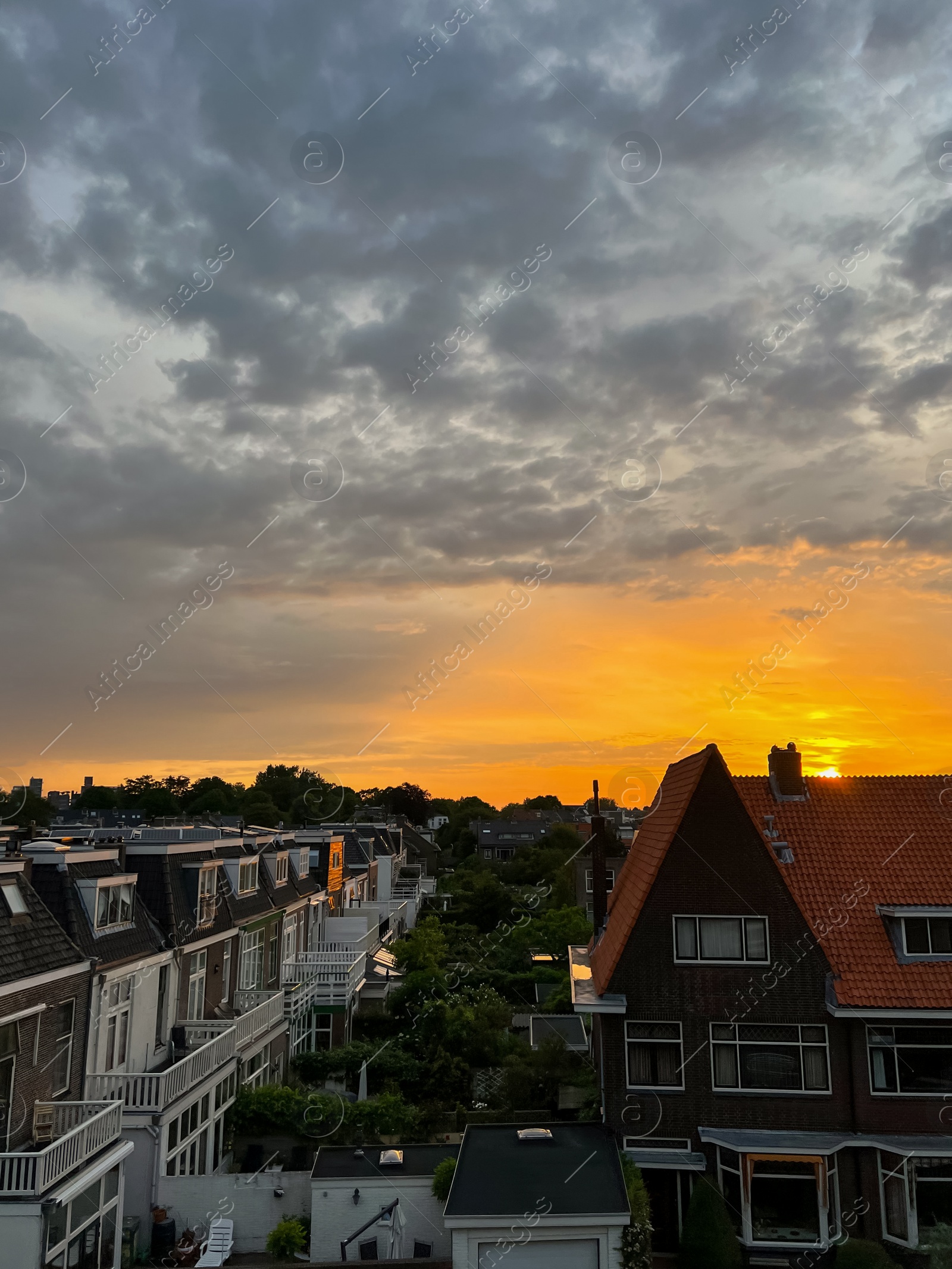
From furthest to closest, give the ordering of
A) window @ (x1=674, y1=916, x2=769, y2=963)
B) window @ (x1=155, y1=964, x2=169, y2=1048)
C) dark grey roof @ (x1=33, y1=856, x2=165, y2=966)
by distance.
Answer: window @ (x1=155, y1=964, x2=169, y2=1048)
window @ (x1=674, y1=916, x2=769, y2=963)
dark grey roof @ (x1=33, y1=856, x2=165, y2=966)

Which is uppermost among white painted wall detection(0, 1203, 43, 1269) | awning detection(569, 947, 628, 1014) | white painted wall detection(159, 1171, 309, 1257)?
awning detection(569, 947, 628, 1014)

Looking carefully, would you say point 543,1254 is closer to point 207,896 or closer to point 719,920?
point 719,920

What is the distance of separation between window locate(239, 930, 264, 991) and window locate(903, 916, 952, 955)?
2110 cm

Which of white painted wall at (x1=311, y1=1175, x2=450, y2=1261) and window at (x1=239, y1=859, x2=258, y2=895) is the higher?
window at (x1=239, y1=859, x2=258, y2=895)

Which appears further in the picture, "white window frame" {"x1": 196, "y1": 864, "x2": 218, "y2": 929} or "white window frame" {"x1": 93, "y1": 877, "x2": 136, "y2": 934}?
"white window frame" {"x1": 196, "y1": 864, "x2": 218, "y2": 929}

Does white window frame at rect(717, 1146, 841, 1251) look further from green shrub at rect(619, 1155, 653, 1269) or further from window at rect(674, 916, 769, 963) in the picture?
window at rect(674, 916, 769, 963)

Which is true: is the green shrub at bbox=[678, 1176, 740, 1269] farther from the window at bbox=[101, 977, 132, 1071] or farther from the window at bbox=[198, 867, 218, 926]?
the window at bbox=[198, 867, 218, 926]

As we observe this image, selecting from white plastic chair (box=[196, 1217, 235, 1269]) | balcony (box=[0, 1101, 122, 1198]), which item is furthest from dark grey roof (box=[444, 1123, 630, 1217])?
balcony (box=[0, 1101, 122, 1198])

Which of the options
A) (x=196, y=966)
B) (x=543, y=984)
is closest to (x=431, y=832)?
(x=543, y=984)

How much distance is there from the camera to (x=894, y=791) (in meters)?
24.2

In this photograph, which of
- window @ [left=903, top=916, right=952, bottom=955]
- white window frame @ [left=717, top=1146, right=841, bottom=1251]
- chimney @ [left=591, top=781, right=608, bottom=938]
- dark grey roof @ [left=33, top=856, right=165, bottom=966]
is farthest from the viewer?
chimney @ [left=591, top=781, right=608, bottom=938]

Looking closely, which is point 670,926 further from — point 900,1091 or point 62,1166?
point 62,1166

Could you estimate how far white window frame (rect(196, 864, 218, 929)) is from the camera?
83.9ft

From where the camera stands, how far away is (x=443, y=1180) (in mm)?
18219
